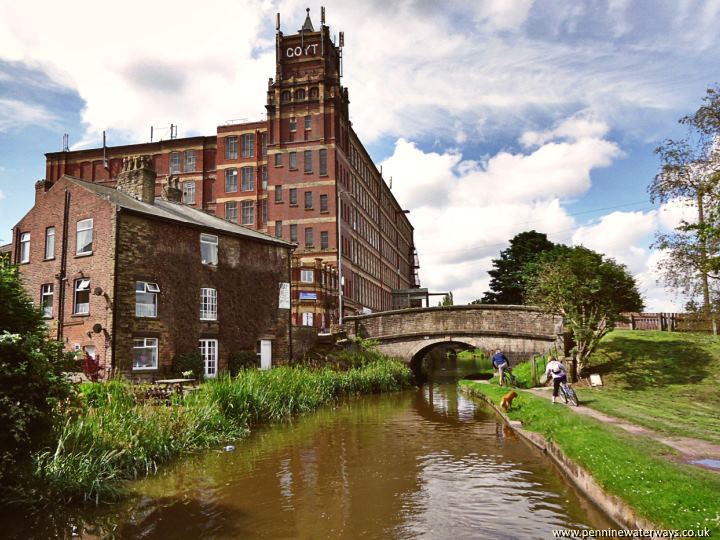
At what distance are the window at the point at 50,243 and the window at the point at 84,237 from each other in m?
1.86

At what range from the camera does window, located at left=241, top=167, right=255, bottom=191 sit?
52469 mm

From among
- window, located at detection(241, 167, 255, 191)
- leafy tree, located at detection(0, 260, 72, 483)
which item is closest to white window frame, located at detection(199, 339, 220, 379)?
leafy tree, located at detection(0, 260, 72, 483)

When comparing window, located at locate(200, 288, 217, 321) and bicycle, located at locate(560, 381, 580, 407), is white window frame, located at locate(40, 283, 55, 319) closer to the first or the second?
window, located at locate(200, 288, 217, 321)

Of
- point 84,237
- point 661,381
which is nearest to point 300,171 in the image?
point 84,237

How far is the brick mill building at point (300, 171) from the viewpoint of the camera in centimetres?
4716

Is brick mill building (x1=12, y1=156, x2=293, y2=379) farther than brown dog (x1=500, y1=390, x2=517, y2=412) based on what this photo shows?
Yes

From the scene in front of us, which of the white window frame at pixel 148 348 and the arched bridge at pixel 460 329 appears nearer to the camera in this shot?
the white window frame at pixel 148 348

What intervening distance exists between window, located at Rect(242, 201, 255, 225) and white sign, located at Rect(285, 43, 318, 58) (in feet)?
46.7

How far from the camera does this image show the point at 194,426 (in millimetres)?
13328

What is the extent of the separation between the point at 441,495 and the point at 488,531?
1.83m

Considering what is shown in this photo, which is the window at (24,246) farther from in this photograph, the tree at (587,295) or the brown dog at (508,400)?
the tree at (587,295)

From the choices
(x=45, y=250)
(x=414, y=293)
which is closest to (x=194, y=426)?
(x=45, y=250)

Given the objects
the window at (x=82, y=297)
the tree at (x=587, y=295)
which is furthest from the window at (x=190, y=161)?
the tree at (x=587, y=295)

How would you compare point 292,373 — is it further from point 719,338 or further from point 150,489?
point 719,338
